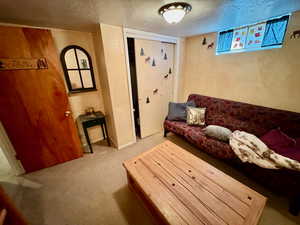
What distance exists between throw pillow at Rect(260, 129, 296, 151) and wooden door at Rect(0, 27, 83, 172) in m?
2.82

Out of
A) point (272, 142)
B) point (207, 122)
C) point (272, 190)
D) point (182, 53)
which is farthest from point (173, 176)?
point (182, 53)

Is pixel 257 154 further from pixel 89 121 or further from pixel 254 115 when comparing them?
pixel 89 121

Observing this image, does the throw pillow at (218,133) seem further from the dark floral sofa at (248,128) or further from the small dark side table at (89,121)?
→ the small dark side table at (89,121)

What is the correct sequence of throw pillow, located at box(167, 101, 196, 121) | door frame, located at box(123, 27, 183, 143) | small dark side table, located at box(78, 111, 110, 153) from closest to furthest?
door frame, located at box(123, 27, 183, 143)
small dark side table, located at box(78, 111, 110, 153)
throw pillow, located at box(167, 101, 196, 121)

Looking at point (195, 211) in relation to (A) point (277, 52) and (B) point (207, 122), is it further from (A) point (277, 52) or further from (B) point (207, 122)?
(A) point (277, 52)

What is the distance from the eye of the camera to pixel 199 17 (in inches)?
62.1

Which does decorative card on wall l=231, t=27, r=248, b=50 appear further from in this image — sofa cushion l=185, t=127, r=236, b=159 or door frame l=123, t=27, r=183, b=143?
sofa cushion l=185, t=127, r=236, b=159

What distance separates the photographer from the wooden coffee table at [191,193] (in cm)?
91

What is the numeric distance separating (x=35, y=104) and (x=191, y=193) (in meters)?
2.20

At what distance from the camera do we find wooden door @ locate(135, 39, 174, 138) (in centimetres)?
231

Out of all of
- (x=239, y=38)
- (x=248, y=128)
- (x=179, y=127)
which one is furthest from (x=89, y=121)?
(x=239, y=38)

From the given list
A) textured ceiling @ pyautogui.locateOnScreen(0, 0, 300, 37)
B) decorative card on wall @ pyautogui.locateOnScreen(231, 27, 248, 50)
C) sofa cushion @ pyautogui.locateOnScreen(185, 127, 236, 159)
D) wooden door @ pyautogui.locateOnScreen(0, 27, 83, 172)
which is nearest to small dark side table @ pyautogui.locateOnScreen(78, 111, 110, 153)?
wooden door @ pyautogui.locateOnScreen(0, 27, 83, 172)

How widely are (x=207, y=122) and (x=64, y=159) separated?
8.74 feet

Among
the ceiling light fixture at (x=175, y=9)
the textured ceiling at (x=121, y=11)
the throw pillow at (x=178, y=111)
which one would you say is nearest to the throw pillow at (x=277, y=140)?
the throw pillow at (x=178, y=111)
